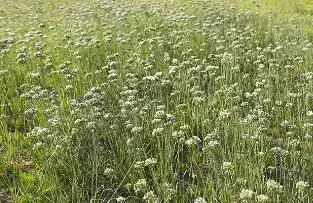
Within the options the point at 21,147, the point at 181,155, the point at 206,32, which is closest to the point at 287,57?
the point at 206,32

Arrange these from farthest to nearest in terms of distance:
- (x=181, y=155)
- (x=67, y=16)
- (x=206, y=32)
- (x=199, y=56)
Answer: (x=67, y=16)
(x=206, y=32)
(x=199, y=56)
(x=181, y=155)

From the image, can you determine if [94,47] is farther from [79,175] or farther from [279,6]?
[279,6]

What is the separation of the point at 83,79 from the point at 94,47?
159cm

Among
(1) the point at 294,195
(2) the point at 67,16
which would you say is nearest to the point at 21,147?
(1) the point at 294,195

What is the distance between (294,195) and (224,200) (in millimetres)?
782

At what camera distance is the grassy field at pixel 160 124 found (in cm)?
548

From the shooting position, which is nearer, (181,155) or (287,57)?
(181,155)

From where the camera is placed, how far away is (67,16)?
14.0 metres

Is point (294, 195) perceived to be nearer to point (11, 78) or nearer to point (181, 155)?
point (181, 155)

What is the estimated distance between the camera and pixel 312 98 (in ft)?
24.6

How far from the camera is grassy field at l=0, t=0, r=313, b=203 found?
5477mm

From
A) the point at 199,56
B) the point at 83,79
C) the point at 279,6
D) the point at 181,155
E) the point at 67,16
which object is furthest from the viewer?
the point at 279,6

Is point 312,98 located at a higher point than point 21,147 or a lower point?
higher

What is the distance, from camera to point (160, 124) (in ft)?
20.5
